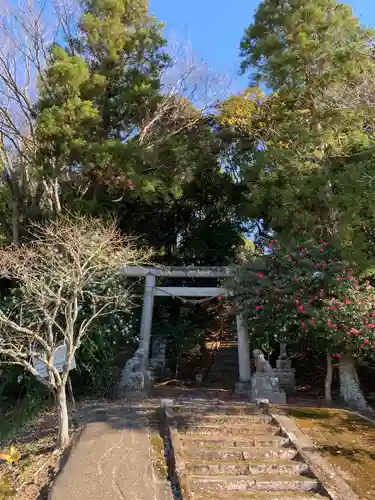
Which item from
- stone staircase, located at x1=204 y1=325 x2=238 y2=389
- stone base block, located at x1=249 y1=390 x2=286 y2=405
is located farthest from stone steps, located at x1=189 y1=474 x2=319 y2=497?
stone staircase, located at x1=204 y1=325 x2=238 y2=389

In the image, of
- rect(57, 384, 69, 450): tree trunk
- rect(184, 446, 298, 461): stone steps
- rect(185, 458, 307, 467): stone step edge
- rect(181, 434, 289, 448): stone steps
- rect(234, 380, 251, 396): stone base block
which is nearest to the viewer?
rect(185, 458, 307, 467): stone step edge

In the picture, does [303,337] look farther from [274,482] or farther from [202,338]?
[274,482]

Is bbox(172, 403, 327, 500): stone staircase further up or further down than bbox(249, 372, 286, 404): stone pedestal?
further down

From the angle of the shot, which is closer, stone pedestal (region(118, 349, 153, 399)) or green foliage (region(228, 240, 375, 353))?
green foliage (region(228, 240, 375, 353))

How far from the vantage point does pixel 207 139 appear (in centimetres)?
1140

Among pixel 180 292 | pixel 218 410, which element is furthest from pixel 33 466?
pixel 180 292

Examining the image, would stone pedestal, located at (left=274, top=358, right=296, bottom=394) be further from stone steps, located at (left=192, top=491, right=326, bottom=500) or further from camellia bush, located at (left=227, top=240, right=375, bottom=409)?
stone steps, located at (left=192, top=491, right=326, bottom=500)

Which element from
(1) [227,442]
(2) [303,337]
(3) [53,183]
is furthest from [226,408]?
(3) [53,183]

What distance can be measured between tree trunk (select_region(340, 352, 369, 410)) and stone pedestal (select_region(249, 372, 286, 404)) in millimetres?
1183

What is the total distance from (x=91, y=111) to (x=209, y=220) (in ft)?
18.7

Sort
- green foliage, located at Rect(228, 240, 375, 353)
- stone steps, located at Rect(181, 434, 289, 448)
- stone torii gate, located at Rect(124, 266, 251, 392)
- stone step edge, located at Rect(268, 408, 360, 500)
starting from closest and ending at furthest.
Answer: stone step edge, located at Rect(268, 408, 360, 500), stone steps, located at Rect(181, 434, 289, 448), green foliage, located at Rect(228, 240, 375, 353), stone torii gate, located at Rect(124, 266, 251, 392)

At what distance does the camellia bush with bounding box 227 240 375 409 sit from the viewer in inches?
277

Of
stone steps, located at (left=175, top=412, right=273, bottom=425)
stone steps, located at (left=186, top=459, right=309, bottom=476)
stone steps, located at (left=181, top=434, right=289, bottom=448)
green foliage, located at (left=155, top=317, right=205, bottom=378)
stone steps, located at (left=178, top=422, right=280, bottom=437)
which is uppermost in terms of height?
green foliage, located at (left=155, top=317, right=205, bottom=378)

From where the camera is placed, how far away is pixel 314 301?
25.2 feet
